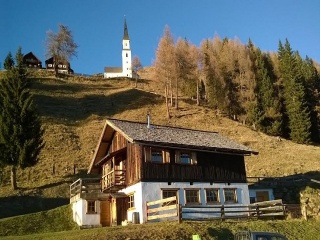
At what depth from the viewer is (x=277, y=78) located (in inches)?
3228

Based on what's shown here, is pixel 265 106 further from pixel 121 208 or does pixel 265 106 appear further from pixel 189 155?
pixel 121 208

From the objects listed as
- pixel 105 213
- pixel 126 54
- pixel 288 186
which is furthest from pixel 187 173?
pixel 126 54

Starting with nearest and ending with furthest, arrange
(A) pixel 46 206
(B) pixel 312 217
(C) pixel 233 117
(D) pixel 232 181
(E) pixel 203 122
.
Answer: (B) pixel 312 217 < (D) pixel 232 181 < (A) pixel 46 206 < (E) pixel 203 122 < (C) pixel 233 117

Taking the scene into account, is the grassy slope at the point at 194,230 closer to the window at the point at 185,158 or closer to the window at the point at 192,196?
the window at the point at 192,196

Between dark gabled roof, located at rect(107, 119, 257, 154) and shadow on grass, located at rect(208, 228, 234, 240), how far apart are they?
811 centimetres

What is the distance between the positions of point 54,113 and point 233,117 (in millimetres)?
33477

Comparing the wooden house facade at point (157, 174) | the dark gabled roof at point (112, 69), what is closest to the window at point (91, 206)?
the wooden house facade at point (157, 174)

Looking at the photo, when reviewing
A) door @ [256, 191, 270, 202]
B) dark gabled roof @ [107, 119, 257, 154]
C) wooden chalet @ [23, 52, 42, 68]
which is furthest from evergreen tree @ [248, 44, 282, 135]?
wooden chalet @ [23, 52, 42, 68]

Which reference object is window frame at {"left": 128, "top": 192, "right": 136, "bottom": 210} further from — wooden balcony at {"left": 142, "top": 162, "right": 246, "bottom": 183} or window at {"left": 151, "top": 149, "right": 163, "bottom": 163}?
window at {"left": 151, "top": 149, "right": 163, "bottom": 163}

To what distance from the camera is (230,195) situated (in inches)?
1278

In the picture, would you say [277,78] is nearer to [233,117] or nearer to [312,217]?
[233,117]

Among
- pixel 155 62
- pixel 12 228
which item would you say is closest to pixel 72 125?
pixel 155 62

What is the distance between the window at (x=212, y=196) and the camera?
31.2 metres

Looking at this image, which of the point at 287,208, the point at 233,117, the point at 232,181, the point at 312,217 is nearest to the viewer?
the point at 312,217
